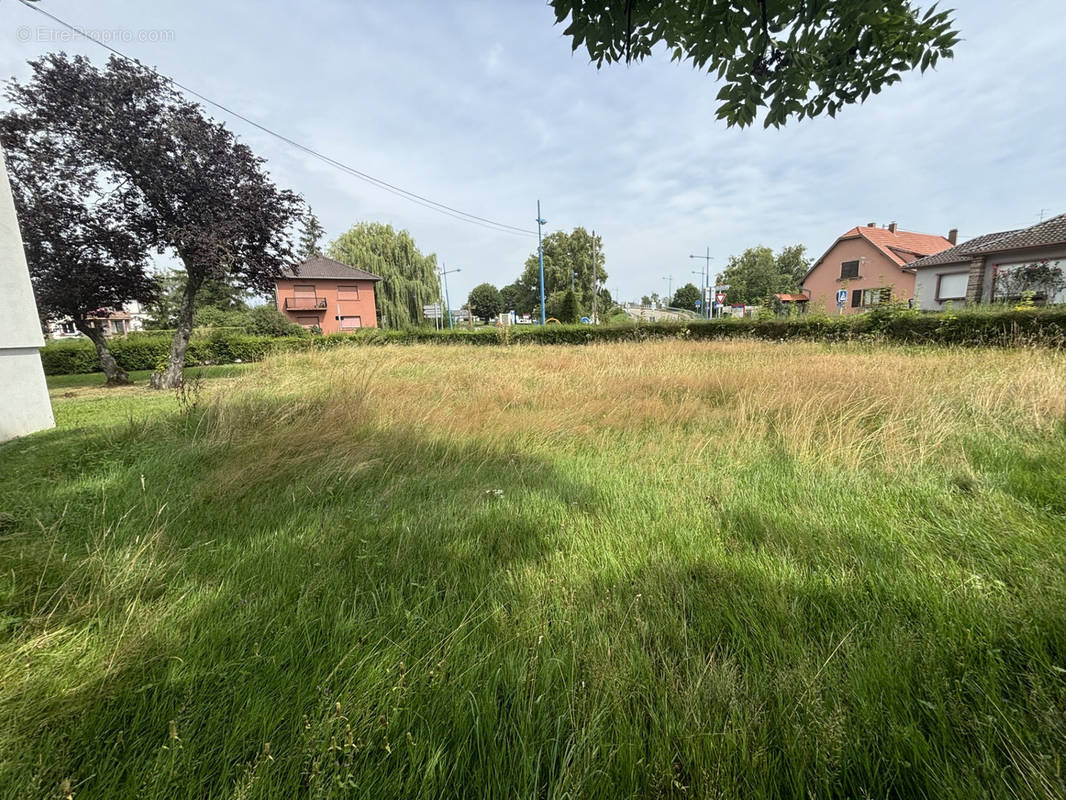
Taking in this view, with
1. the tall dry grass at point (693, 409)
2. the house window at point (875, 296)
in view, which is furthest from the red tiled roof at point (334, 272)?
the house window at point (875, 296)

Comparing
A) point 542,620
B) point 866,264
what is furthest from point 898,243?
point 542,620

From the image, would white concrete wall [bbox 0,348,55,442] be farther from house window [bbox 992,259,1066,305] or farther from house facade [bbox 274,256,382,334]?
house facade [bbox 274,256,382,334]

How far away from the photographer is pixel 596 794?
3.39ft

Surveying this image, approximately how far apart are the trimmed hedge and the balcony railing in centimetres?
1863

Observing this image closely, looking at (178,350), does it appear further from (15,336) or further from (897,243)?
(897,243)

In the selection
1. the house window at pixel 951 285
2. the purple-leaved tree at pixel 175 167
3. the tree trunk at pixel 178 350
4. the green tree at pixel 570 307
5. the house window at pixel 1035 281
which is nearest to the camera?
the purple-leaved tree at pixel 175 167

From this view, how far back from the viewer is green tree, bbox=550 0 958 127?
2.24 meters

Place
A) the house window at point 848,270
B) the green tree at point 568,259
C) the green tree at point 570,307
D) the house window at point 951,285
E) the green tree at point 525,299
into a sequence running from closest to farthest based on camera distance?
1. the house window at point 951,285
2. the house window at point 848,270
3. the green tree at point 570,307
4. the green tree at point 568,259
5. the green tree at point 525,299

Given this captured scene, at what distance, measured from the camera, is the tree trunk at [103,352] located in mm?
12383

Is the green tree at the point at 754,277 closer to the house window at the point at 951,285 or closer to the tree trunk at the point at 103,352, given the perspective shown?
the house window at the point at 951,285

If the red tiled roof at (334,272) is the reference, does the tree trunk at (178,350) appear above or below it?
below

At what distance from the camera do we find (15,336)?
18.6 feet

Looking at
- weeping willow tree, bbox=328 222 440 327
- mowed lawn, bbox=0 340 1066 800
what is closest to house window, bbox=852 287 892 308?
mowed lawn, bbox=0 340 1066 800

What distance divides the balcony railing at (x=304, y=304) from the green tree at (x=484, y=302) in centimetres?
3282
